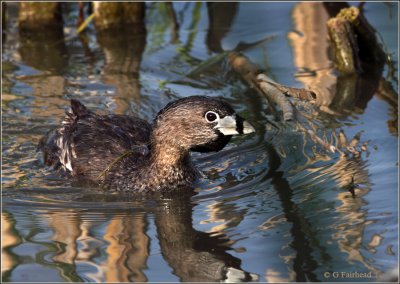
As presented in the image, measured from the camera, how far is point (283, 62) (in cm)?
1026

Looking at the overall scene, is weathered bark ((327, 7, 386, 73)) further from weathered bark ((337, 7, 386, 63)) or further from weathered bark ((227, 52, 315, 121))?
weathered bark ((227, 52, 315, 121))

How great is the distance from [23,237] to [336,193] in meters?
2.27

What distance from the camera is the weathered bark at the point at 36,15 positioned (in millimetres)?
11414

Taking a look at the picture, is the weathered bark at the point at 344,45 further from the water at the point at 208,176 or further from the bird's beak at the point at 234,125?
the bird's beak at the point at 234,125

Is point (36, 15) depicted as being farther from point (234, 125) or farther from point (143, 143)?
point (234, 125)

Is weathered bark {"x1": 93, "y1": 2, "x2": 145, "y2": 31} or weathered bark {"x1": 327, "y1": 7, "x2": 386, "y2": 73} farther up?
weathered bark {"x1": 93, "y1": 2, "x2": 145, "y2": 31}

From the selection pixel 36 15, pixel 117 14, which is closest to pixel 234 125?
pixel 117 14

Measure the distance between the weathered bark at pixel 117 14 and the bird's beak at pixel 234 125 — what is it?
4511mm

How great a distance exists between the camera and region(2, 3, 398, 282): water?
601 centimetres

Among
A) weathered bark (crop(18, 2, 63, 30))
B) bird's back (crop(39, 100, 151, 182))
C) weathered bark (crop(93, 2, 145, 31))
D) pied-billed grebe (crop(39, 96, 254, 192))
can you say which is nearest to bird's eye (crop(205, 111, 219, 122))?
pied-billed grebe (crop(39, 96, 254, 192))

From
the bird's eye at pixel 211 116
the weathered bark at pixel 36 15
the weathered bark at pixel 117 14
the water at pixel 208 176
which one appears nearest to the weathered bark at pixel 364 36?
the water at pixel 208 176

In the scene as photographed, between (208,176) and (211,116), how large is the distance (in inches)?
28.1

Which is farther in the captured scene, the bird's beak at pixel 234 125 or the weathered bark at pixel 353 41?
the weathered bark at pixel 353 41

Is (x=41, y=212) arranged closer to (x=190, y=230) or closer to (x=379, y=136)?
(x=190, y=230)
